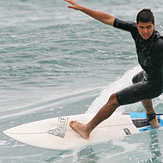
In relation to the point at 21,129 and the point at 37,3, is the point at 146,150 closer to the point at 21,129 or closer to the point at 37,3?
the point at 21,129

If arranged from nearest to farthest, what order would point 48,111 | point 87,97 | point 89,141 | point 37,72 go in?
point 89,141 < point 48,111 < point 87,97 < point 37,72

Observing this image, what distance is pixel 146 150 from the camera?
173 inches

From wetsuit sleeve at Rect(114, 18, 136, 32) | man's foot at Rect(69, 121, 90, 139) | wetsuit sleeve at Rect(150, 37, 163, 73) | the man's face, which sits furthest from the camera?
man's foot at Rect(69, 121, 90, 139)

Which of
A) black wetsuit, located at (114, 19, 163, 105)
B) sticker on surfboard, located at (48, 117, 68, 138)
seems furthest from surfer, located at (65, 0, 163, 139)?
sticker on surfboard, located at (48, 117, 68, 138)

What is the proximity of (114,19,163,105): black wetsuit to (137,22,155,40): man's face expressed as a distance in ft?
0.27

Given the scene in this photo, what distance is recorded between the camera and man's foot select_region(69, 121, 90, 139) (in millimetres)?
4766

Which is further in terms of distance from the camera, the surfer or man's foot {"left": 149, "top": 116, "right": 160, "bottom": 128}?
man's foot {"left": 149, "top": 116, "right": 160, "bottom": 128}

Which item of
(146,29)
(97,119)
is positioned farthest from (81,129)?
(146,29)

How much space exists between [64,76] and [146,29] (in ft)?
17.3

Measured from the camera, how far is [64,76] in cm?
913

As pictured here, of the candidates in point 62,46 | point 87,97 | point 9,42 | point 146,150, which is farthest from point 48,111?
point 9,42

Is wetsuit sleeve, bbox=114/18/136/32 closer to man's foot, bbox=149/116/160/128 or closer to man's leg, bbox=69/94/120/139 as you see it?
man's leg, bbox=69/94/120/139

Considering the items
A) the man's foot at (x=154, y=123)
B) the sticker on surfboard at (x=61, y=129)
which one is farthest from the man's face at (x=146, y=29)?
the sticker on surfboard at (x=61, y=129)

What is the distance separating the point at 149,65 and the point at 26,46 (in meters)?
8.68
